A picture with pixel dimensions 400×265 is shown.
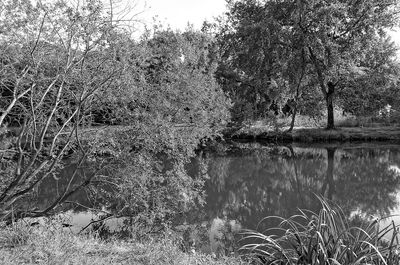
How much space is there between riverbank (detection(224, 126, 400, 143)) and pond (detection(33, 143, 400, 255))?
93.7 inches

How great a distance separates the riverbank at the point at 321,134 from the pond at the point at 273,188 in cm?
238

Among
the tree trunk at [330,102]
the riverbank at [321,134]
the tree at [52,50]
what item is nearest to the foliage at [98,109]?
the tree at [52,50]

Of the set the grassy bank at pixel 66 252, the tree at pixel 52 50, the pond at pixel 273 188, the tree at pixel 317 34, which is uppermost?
the tree at pixel 317 34

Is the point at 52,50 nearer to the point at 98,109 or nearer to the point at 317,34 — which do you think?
the point at 98,109

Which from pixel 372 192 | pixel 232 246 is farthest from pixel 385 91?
pixel 232 246

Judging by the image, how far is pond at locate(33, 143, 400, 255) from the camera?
8.13 m

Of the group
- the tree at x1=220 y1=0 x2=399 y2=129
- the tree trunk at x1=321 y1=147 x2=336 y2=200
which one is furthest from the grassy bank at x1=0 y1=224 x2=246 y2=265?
the tree at x1=220 y1=0 x2=399 y2=129

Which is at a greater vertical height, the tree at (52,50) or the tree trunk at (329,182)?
the tree at (52,50)

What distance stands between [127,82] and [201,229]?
3459 mm

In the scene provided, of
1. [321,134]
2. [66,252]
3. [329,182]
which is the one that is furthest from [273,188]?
[321,134]

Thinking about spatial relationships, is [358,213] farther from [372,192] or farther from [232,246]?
[232,246]

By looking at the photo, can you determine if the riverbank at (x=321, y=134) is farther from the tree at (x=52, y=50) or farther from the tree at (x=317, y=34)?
the tree at (x=52, y=50)

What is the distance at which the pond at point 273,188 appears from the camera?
8.13 m

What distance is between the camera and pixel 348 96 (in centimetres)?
2623
